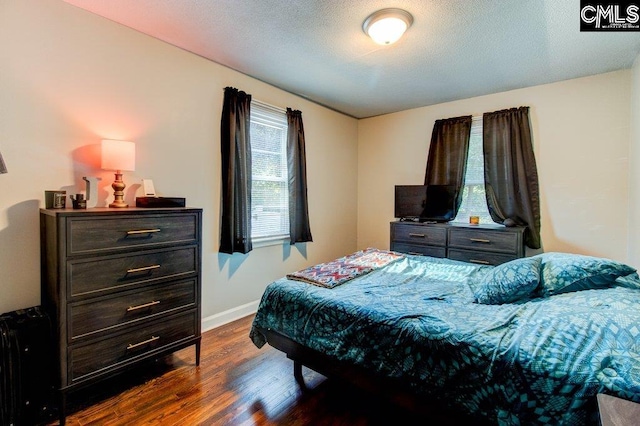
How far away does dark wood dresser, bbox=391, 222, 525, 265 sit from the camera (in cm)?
315

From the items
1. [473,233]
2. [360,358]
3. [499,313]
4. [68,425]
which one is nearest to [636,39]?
[473,233]

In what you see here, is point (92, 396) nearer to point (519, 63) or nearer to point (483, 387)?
point (483, 387)

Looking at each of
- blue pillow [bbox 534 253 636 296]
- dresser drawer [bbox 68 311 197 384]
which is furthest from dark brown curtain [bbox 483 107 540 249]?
dresser drawer [bbox 68 311 197 384]

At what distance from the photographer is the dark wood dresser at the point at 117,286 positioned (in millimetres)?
1666

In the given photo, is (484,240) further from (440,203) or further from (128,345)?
(128,345)

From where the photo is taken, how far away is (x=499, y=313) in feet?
5.12

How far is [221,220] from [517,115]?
11.4 feet

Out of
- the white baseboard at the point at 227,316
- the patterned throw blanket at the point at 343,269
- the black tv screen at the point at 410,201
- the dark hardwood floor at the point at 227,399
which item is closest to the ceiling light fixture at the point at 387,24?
the patterned throw blanket at the point at 343,269

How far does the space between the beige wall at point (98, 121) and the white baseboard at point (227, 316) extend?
0.15 feet

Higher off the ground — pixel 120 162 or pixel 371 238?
pixel 120 162

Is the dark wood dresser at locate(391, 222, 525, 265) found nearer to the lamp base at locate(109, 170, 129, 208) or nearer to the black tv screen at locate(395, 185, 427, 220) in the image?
the black tv screen at locate(395, 185, 427, 220)

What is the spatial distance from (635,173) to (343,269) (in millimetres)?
2775

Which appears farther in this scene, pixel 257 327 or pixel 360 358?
pixel 257 327

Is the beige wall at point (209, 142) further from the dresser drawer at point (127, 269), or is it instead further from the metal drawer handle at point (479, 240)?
the metal drawer handle at point (479, 240)
